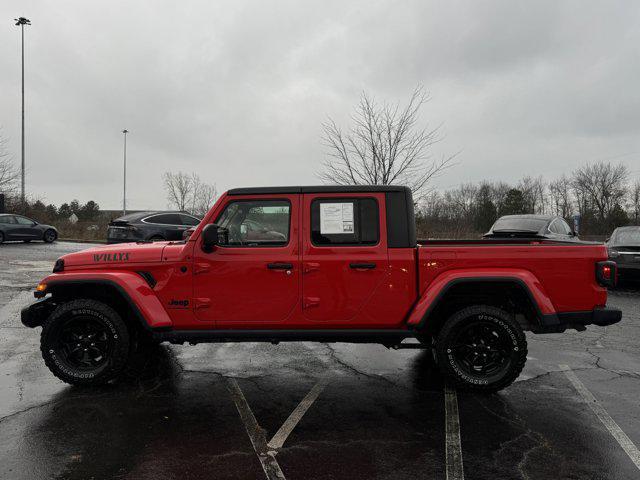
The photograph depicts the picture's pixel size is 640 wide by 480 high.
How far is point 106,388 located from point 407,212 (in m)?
3.28

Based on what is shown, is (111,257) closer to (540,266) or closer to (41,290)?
(41,290)

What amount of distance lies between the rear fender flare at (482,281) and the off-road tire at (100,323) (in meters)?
2.69

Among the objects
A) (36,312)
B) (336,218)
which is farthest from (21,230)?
(336,218)

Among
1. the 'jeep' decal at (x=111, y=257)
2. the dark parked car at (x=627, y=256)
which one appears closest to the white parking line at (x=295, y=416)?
the 'jeep' decal at (x=111, y=257)

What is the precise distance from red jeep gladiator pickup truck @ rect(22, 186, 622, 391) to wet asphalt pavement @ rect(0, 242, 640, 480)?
427 mm

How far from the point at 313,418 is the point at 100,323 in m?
2.20

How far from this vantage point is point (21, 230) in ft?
71.6

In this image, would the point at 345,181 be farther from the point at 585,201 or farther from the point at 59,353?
the point at 585,201

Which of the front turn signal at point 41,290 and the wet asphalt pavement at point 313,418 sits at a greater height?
the front turn signal at point 41,290

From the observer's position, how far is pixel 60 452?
10.7 ft

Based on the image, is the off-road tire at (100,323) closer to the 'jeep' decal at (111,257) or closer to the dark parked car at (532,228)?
→ the 'jeep' decal at (111,257)

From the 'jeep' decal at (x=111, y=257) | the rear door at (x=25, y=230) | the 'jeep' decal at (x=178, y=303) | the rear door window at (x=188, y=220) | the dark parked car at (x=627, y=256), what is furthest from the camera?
the rear door at (x=25, y=230)

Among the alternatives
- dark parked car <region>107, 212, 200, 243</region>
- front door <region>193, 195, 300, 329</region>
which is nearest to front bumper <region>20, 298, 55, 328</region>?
front door <region>193, 195, 300, 329</region>

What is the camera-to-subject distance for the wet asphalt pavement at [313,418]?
3088 millimetres
